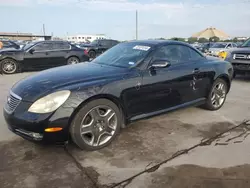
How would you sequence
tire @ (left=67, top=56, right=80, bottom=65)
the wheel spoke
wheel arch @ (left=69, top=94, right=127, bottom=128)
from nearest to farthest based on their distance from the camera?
1. wheel arch @ (left=69, top=94, right=127, bottom=128)
2. the wheel spoke
3. tire @ (left=67, top=56, right=80, bottom=65)

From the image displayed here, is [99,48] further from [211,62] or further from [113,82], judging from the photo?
[113,82]

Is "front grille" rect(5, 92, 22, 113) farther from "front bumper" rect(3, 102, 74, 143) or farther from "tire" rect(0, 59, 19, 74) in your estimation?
"tire" rect(0, 59, 19, 74)

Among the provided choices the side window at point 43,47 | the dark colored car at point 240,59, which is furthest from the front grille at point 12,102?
the side window at point 43,47

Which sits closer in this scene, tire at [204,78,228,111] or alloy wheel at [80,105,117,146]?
alloy wheel at [80,105,117,146]

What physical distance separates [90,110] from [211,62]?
2.86m

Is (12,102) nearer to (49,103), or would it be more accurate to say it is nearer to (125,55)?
(49,103)

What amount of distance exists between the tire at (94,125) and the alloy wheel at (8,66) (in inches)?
335

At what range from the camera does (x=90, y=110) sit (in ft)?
10.4

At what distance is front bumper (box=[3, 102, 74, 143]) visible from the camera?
2.93 m

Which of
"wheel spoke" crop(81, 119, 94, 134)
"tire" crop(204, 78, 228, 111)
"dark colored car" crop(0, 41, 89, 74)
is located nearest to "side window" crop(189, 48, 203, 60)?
"tire" crop(204, 78, 228, 111)

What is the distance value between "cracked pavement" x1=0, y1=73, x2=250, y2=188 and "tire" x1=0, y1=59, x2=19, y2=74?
6.89 meters

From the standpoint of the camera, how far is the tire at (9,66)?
1033 cm

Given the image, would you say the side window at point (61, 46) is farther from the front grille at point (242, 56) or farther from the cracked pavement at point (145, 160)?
the cracked pavement at point (145, 160)

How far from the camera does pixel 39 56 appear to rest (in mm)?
10883
